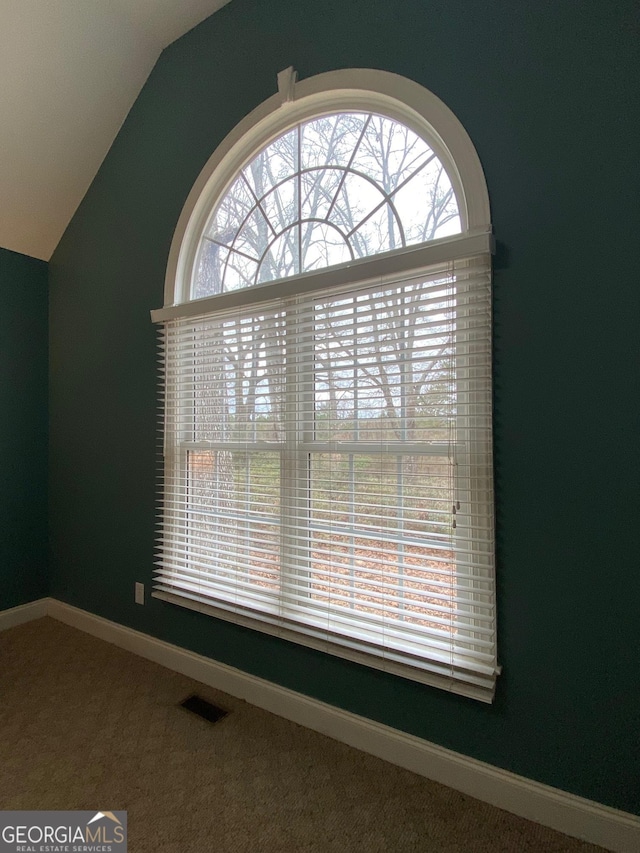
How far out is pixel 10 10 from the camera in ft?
6.42

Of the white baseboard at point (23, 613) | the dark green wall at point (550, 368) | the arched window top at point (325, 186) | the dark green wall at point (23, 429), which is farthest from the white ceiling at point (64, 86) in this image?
the white baseboard at point (23, 613)

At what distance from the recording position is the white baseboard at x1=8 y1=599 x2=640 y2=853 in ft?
4.25

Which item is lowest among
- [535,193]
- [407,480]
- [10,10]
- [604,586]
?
[604,586]

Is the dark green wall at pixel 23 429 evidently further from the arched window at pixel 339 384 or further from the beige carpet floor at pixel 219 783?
the arched window at pixel 339 384

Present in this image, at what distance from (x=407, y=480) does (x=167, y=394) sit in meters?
1.40

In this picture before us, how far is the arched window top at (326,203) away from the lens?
170 centimetres

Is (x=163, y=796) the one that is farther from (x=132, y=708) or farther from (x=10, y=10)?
(x=10, y=10)

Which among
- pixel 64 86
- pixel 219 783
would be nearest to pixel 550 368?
pixel 219 783

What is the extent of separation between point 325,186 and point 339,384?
0.88 m

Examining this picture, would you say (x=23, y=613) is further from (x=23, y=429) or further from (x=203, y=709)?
(x=203, y=709)

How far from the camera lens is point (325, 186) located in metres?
1.92

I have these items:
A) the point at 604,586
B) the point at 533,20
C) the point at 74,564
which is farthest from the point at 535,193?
the point at 74,564

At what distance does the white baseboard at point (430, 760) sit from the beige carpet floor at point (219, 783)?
1.3 inches

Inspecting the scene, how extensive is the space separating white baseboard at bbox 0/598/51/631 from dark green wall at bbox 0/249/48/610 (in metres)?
0.04
